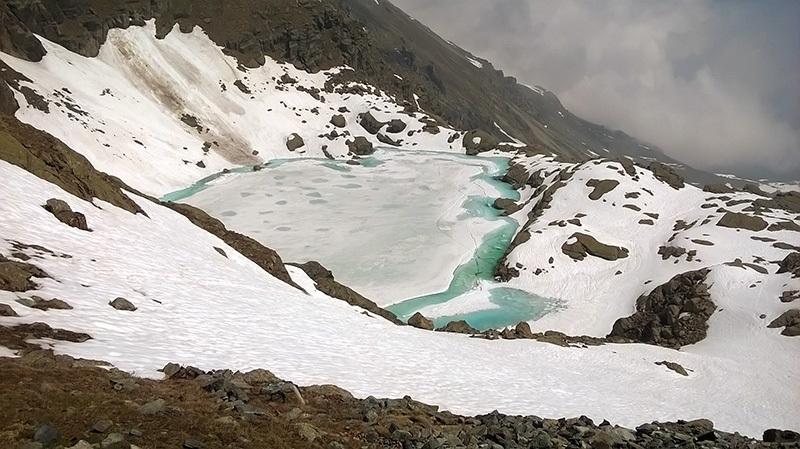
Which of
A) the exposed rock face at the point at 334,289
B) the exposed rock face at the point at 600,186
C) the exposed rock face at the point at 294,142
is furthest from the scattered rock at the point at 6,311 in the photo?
the exposed rock face at the point at 294,142

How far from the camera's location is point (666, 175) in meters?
75.8

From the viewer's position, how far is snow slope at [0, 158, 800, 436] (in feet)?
43.3

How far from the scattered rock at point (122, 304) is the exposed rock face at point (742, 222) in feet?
199

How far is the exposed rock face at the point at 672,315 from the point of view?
41125 millimetres

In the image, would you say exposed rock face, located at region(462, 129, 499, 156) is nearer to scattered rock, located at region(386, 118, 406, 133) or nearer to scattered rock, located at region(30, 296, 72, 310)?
scattered rock, located at region(386, 118, 406, 133)

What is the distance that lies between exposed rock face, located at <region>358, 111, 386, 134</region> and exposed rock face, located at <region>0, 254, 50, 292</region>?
338 ft

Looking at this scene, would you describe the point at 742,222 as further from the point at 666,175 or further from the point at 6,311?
the point at 6,311

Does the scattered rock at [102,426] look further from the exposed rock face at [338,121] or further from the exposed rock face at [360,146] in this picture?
the exposed rock face at [338,121]

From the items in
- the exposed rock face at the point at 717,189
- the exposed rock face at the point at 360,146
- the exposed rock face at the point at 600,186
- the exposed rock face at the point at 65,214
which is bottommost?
the exposed rock face at the point at 65,214

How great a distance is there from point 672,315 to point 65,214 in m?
44.0

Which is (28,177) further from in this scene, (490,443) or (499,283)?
(499,283)

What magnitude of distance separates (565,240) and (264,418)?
5308 cm

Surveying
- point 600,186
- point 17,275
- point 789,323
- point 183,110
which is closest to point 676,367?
point 789,323

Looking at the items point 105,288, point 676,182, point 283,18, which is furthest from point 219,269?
point 283,18
